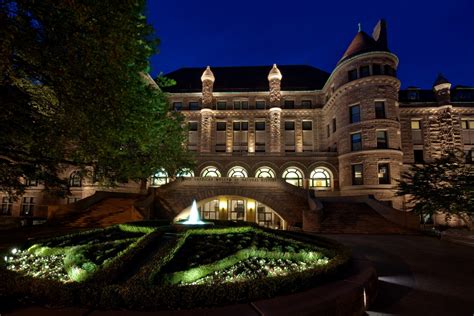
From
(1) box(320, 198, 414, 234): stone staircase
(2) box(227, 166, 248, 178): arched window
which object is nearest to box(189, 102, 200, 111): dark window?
(2) box(227, 166, 248, 178): arched window

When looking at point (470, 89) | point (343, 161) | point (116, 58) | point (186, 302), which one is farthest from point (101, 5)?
point (470, 89)

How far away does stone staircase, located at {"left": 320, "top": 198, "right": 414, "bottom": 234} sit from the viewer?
1939 centimetres

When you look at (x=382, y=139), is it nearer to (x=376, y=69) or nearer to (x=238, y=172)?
(x=376, y=69)

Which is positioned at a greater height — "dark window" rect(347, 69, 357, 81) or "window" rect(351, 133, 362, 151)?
"dark window" rect(347, 69, 357, 81)

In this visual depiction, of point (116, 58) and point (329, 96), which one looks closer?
point (116, 58)

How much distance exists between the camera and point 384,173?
27562mm

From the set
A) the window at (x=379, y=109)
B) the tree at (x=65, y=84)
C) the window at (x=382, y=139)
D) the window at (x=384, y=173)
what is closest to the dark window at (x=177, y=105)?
the window at (x=379, y=109)

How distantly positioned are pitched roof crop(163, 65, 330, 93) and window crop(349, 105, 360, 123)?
1078 centimetres

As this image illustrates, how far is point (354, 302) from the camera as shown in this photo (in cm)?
477

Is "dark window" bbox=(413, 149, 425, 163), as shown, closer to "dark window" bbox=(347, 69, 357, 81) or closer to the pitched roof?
"dark window" bbox=(347, 69, 357, 81)

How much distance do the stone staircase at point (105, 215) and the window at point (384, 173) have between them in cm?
2423

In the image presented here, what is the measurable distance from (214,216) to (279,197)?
377 inches

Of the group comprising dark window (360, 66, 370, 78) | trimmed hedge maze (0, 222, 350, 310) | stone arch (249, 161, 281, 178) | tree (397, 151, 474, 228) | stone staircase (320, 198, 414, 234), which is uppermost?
dark window (360, 66, 370, 78)

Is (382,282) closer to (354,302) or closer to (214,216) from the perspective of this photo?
(354,302)
